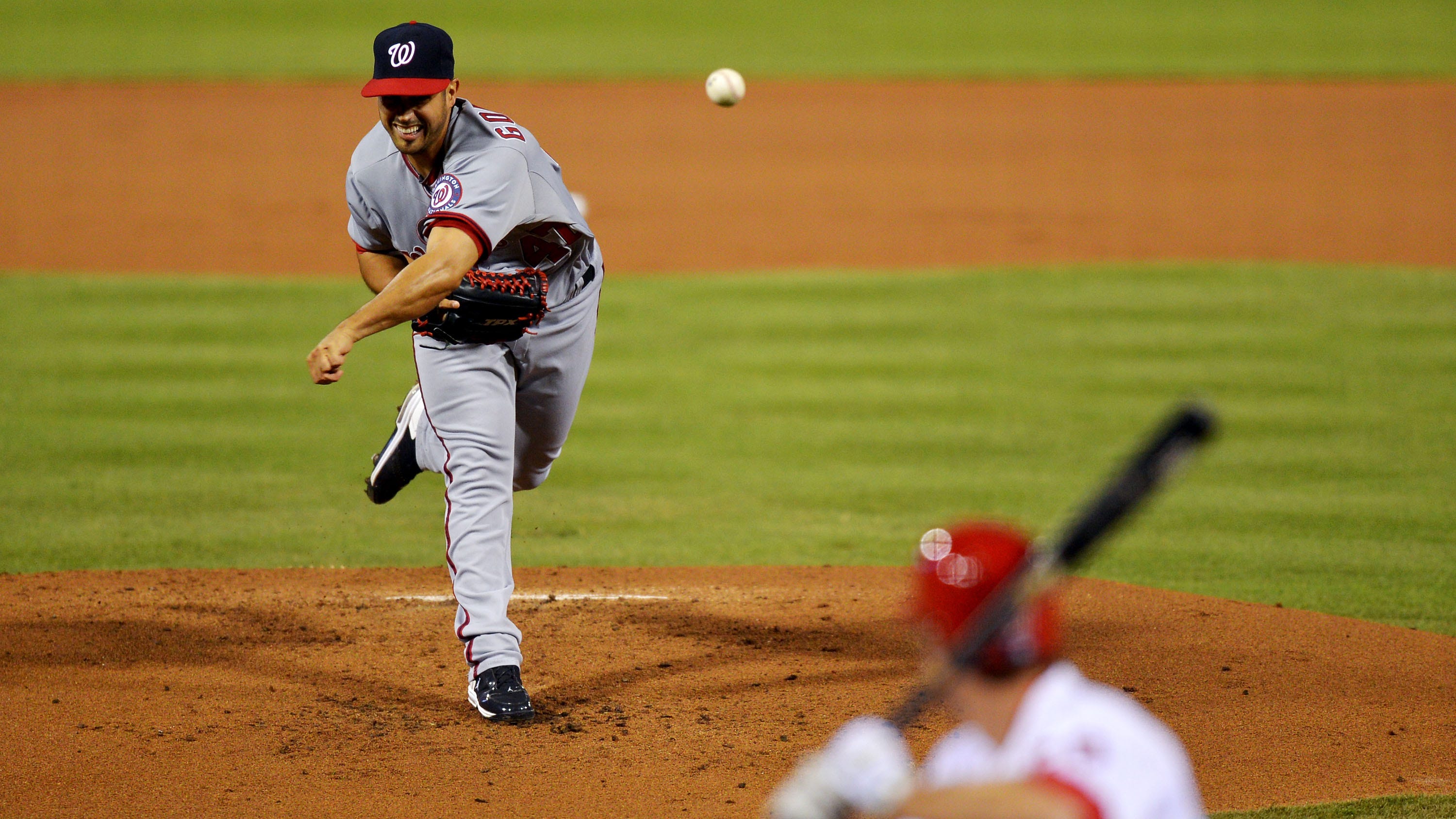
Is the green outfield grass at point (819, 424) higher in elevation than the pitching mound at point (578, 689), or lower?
higher

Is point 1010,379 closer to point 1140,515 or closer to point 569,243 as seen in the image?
point 1140,515

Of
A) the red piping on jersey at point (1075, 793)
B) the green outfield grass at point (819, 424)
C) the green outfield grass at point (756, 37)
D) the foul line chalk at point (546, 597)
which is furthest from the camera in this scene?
the green outfield grass at point (756, 37)

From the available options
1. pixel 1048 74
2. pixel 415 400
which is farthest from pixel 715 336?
pixel 1048 74

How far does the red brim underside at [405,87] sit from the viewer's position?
4379mm

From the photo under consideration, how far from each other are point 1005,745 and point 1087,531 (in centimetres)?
35

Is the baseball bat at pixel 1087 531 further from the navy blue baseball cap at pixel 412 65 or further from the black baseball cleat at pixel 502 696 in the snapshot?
the navy blue baseball cap at pixel 412 65

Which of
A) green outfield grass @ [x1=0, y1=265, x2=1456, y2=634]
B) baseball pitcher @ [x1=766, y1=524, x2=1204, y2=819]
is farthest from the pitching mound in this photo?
baseball pitcher @ [x1=766, y1=524, x2=1204, y2=819]

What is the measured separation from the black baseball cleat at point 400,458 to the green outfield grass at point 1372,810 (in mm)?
2876

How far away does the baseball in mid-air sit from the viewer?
8.16 meters

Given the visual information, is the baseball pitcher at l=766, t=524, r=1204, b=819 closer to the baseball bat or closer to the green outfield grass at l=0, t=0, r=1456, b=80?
the baseball bat

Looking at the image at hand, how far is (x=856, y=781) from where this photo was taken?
2234mm

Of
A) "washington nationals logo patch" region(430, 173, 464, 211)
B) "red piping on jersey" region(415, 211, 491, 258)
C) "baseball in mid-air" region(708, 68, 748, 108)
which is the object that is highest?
"baseball in mid-air" region(708, 68, 748, 108)

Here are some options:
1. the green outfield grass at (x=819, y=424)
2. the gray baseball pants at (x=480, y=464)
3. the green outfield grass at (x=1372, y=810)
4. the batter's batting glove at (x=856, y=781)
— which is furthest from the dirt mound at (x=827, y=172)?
the batter's batting glove at (x=856, y=781)

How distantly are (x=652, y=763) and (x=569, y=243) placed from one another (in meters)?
1.64
